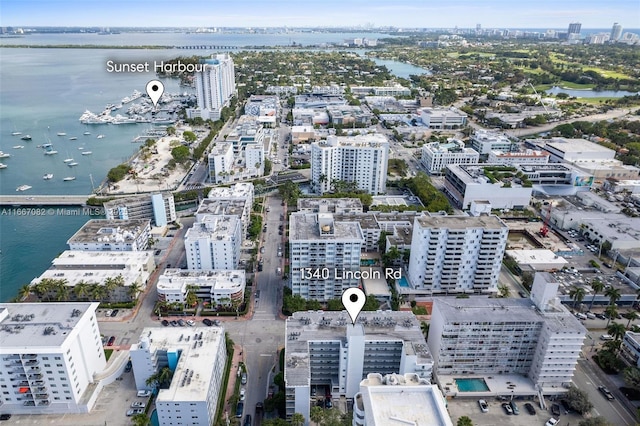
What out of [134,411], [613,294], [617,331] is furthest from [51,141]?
[617,331]

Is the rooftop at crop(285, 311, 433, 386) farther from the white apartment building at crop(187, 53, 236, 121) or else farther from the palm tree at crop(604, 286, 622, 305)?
the white apartment building at crop(187, 53, 236, 121)

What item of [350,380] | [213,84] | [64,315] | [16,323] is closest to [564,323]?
[350,380]

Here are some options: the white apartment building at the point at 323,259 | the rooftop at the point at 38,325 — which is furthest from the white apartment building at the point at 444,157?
the rooftop at the point at 38,325

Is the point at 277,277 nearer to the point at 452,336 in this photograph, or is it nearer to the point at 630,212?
the point at 452,336

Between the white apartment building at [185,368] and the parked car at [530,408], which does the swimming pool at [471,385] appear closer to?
the parked car at [530,408]

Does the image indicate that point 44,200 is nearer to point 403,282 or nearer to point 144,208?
point 144,208
